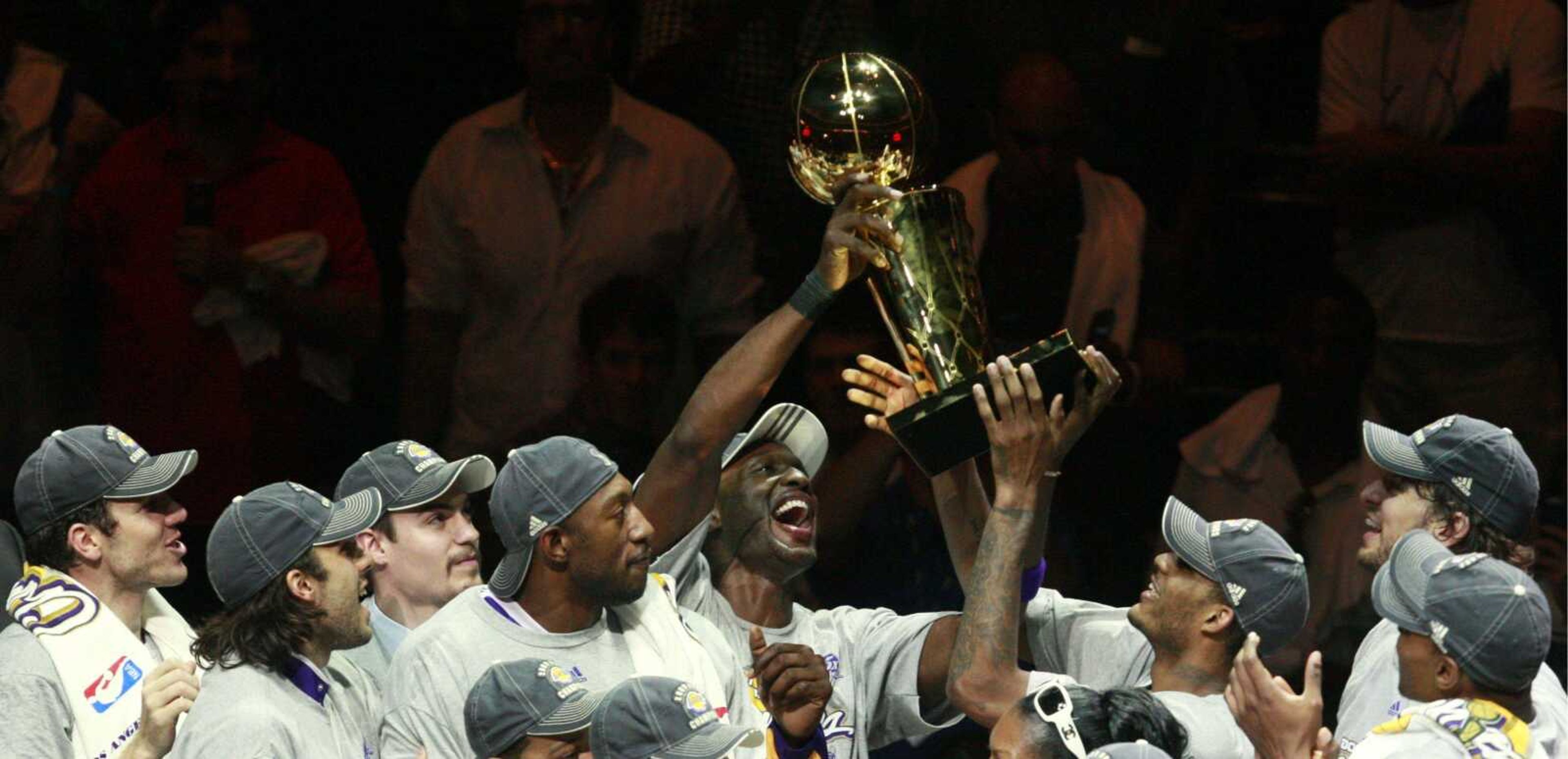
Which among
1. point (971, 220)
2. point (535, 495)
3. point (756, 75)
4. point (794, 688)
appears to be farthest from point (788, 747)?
point (756, 75)

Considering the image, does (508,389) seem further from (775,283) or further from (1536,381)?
(1536,381)

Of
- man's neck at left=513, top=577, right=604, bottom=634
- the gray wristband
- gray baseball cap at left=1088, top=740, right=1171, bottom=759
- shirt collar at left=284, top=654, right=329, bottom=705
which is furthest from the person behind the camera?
the gray wristband

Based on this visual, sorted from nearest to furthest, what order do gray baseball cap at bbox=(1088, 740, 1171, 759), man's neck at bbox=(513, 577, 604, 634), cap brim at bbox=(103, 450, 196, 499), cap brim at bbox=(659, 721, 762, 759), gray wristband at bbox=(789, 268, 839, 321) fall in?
gray baseball cap at bbox=(1088, 740, 1171, 759)
cap brim at bbox=(659, 721, 762, 759)
man's neck at bbox=(513, 577, 604, 634)
gray wristband at bbox=(789, 268, 839, 321)
cap brim at bbox=(103, 450, 196, 499)

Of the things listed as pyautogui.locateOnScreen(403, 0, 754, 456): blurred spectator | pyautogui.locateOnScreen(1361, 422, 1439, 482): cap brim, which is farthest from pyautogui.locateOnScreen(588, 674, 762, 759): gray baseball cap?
pyautogui.locateOnScreen(403, 0, 754, 456): blurred spectator

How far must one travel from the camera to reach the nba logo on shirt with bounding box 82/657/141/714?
4695 millimetres

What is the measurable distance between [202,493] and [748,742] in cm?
316

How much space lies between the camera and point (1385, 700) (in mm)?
4883

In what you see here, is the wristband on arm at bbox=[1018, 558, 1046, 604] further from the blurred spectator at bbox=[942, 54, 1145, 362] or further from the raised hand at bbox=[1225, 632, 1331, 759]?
the blurred spectator at bbox=[942, 54, 1145, 362]

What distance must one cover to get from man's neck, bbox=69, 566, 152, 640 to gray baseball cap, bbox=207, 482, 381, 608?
0.45 m

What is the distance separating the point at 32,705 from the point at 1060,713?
2.11 meters

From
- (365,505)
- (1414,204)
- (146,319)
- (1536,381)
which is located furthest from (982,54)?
(365,505)

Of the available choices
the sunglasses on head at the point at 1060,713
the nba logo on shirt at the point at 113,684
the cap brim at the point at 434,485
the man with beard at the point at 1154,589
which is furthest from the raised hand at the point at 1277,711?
the nba logo on shirt at the point at 113,684

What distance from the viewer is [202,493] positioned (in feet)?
23.1

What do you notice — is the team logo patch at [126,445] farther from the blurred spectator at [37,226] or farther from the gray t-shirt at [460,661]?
the blurred spectator at [37,226]
